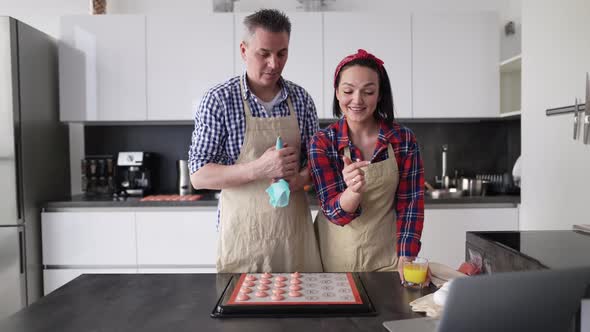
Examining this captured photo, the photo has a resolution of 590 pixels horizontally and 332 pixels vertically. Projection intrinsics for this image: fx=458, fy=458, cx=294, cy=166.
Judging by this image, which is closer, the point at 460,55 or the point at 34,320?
the point at 34,320

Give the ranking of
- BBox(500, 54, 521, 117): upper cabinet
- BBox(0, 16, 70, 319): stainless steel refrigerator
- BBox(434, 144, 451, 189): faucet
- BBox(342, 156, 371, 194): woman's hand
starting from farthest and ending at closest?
BBox(434, 144, 451, 189): faucet < BBox(500, 54, 521, 117): upper cabinet < BBox(0, 16, 70, 319): stainless steel refrigerator < BBox(342, 156, 371, 194): woman's hand

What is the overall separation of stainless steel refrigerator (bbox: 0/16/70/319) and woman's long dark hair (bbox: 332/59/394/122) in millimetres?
1930

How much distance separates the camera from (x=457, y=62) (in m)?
2.77

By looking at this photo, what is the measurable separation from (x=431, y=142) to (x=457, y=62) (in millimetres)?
624

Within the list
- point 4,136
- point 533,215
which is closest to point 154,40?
point 4,136

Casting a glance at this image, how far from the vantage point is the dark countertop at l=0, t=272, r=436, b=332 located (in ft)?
2.90

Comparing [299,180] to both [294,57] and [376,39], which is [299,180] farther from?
[376,39]

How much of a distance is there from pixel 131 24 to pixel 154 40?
17 cm

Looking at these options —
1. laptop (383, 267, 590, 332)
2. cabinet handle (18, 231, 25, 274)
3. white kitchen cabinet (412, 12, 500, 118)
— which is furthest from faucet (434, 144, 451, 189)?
cabinet handle (18, 231, 25, 274)

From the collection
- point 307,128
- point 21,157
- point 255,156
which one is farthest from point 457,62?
point 21,157

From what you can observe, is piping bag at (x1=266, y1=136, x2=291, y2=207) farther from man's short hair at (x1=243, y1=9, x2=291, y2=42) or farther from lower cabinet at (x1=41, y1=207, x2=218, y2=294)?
lower cabinet at (x1=41, y1=207, x2=218, y2=294)

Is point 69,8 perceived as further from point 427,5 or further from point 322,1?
point 427,5

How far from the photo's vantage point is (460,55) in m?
2.77

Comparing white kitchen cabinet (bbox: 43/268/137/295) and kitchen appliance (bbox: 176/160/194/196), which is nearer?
white kitchen cabinet (bbox: 43/268/137/295)
